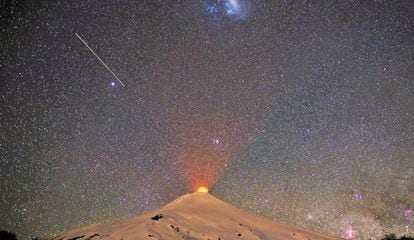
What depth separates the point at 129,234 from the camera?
18.3 metres

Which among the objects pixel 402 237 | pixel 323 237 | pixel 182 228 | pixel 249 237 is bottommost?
pixel 402 237

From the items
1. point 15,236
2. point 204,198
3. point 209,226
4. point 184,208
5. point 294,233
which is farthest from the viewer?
point 15,236

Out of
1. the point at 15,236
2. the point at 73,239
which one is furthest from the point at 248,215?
the point at 15,236

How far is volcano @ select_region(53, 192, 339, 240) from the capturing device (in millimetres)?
18828

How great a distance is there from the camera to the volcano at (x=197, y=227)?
1883 cm

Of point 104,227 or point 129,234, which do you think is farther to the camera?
point 104,227

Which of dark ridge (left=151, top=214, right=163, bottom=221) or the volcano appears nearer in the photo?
the volcano

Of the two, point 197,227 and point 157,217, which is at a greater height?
point 157,217

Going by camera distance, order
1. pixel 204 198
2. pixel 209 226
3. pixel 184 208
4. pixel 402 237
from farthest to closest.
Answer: pixel 402 237 → pixel 204 198 → pixel 184 208 → pixel 209 226

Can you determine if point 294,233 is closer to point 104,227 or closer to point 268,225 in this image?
point 268,225

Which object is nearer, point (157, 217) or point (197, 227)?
point (197, 227)

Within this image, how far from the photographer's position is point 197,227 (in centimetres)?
2069

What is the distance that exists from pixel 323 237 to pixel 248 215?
518cm

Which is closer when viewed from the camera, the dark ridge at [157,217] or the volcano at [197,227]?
the volcano at [197,227]
